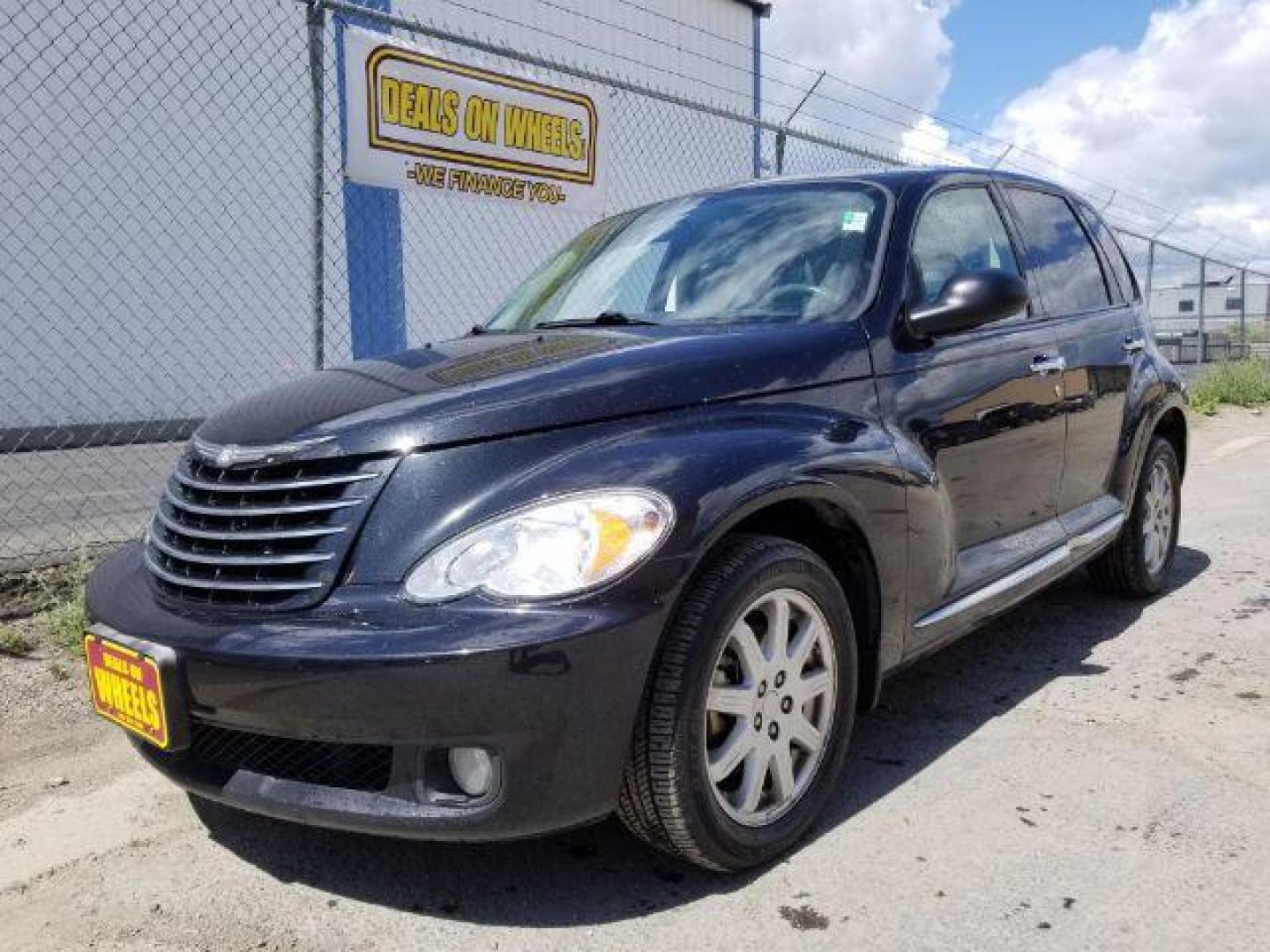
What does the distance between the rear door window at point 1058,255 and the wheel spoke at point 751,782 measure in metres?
2.25

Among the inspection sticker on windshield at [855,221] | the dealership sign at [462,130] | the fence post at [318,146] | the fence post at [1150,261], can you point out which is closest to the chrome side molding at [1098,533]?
the inspection sticker on windshield at [855,221]

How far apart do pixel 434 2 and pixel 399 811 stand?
12.6 meters

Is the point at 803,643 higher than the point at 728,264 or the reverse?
the reverse

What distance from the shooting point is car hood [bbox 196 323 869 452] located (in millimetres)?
2340

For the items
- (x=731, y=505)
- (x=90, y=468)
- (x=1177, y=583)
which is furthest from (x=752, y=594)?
(x=90, y=468)

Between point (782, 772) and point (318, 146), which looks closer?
point (782, 772)

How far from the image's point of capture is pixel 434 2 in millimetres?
12969

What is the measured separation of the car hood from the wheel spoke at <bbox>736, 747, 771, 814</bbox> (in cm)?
81

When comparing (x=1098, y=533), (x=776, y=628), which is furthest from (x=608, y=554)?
(x=1098, y=533)

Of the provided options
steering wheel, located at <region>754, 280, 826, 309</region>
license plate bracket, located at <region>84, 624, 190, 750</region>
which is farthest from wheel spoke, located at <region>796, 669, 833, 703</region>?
license plate bracket, located at <region>84, 624, 190, 750</region>

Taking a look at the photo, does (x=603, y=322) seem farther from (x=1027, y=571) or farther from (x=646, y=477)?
(x=1027, y=571)

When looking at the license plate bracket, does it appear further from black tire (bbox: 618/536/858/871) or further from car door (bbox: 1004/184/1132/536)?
car door (bbox: 1004/184/1132/536)

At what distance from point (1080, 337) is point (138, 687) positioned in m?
3.29

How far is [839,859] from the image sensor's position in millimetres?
2549
